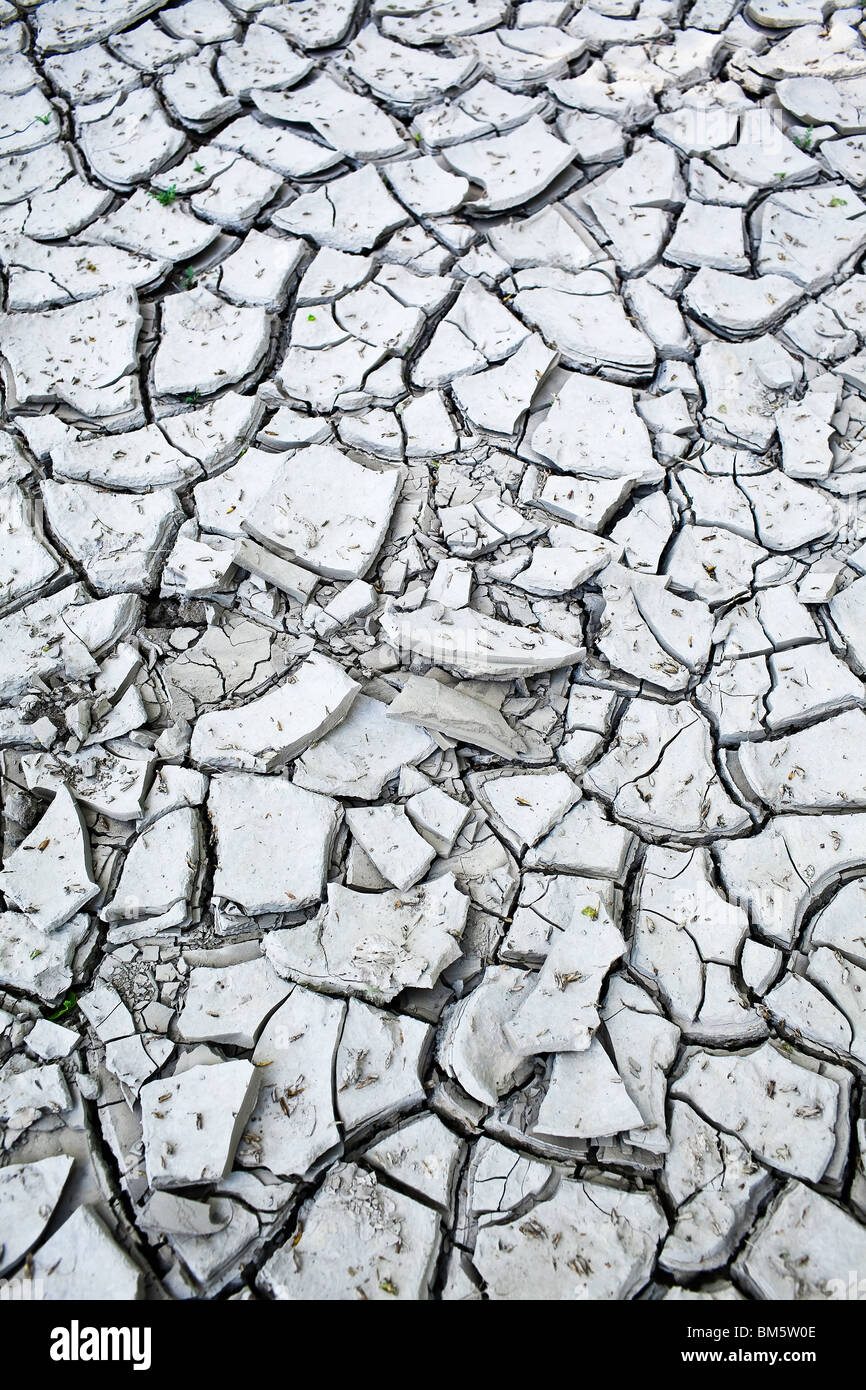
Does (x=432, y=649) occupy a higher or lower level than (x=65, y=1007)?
higher

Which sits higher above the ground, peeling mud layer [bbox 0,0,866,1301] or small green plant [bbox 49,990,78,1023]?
peeling mud layer [bbox 0,0,866,1301]

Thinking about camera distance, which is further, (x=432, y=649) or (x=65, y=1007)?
(x=432, y=649)

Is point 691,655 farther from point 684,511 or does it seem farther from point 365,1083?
point 365,1083

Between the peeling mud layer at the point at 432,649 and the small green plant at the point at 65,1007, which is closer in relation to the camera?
the peeling mud layer at the point at 432,649

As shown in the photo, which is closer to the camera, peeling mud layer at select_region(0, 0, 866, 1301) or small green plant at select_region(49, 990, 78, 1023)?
peeling mud layer at select_region(0, 0, 866, 1301)

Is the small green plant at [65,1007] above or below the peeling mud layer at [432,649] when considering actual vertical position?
below
